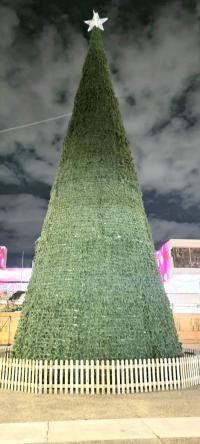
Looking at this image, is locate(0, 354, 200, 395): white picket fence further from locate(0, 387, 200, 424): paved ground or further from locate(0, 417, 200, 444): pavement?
locate(0, 417, 200, 444): pavement

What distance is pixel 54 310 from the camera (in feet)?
32.8

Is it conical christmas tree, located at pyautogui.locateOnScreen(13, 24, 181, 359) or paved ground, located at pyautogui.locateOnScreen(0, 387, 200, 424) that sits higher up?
conical christmas tree, located at pyautogui.locateOnScreen(13, 24, 181, 359)

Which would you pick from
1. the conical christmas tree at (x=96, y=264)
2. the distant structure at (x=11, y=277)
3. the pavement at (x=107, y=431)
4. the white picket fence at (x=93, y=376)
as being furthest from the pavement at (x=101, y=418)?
the distant structure at (x=11, y=277)

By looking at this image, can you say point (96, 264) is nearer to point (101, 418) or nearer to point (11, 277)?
point (101, 418)

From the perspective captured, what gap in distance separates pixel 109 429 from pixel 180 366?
441 cm

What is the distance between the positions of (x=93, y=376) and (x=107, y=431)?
321 cm

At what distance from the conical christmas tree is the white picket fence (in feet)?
1.04

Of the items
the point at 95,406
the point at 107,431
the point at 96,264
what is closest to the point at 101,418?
the point at 107,431

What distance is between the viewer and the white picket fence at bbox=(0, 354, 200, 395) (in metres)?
9.18

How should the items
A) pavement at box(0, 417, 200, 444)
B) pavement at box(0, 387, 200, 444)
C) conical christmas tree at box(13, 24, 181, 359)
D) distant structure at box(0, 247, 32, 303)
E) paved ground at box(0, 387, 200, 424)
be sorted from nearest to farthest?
pavement at box(0, 417, 200, 444)
pavement at box(0, 387, 200, 444)
paved ground at box(0, 387, 200, 424)
conical christmas tree at box(13, 24, 181, 359)
distant structure at box(0, 247, 32, 303)

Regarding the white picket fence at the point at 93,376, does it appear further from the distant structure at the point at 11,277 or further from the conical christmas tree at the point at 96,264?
the distant structure at the point at 11,277

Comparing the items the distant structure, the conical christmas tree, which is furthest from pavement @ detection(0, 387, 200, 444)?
the distant structure

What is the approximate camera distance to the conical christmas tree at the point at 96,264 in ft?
31.9

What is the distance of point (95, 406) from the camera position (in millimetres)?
7836
